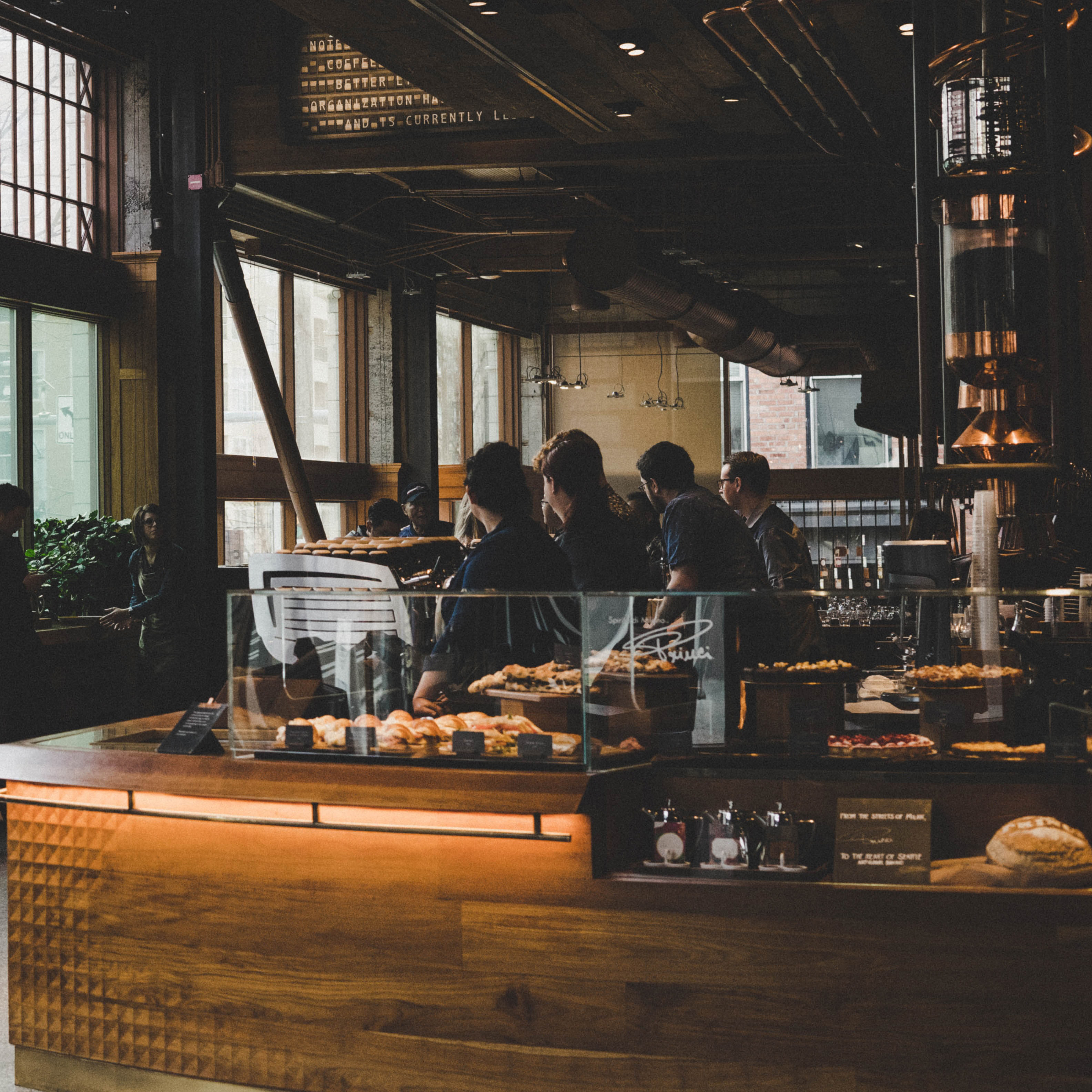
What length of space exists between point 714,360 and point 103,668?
35.3 ft

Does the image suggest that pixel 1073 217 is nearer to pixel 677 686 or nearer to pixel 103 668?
pixel 677 686

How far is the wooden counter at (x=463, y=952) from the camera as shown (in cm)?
247

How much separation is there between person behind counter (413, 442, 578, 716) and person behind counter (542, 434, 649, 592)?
0.19 meters

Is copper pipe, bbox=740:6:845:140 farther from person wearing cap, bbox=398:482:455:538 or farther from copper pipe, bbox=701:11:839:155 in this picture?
person wearing cap, bbox=398:482:455:538

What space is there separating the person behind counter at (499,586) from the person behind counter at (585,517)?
0.61 feet

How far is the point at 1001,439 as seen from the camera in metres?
2.73

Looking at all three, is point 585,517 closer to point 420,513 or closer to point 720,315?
point 420,513

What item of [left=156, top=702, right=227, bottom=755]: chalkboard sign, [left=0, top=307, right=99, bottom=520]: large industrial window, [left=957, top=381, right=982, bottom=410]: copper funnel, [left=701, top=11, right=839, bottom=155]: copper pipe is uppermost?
[left=701, top=11, right=839, bottom=155]: copper pipe

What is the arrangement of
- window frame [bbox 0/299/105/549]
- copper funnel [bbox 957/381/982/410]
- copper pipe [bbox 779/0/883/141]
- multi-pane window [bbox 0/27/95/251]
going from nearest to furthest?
copper funnel [bbox 957/381/982/410] → copper pipe [bbox 779/0/883/141] → multi-pane window [bbox 0/27/95/251] → window frame [bbox 0/299/105/549]

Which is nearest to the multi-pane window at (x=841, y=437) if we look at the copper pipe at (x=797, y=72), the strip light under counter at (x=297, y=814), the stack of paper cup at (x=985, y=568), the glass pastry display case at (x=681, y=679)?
the copper pipe at (x=797, y=72)

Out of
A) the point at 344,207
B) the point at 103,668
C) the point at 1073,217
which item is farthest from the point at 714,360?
the point at 1073,217

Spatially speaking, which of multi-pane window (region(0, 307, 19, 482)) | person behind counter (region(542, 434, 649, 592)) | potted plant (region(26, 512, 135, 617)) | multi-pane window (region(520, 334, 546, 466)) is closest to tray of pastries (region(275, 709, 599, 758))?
person behind counter (region(542, 434, 649, 592))

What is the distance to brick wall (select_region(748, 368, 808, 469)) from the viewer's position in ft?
55.1

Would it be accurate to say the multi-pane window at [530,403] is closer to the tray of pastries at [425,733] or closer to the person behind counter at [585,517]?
the person behind counter at [585,517]
